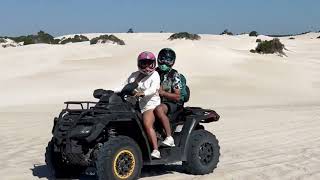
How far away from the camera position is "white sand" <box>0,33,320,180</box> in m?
8.59

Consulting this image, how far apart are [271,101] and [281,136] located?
29.4 ft

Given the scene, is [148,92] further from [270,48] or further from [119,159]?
[270,48]

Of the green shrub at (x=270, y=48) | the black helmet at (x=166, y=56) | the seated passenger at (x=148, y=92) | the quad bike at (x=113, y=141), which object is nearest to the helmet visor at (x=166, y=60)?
the black helmet at (x=166, y=56)

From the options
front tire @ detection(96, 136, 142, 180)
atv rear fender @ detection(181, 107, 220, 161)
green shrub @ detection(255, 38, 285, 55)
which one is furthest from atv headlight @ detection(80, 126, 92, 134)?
green shrub @ detection(255, 38, 285, 55)

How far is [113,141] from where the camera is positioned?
6766 millimetres

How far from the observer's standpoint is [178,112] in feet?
25.2

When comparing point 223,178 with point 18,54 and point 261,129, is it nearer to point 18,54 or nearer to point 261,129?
point 261,129

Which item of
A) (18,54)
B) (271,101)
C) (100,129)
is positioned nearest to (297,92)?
(271,101)

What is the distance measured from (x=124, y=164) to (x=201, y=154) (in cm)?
132

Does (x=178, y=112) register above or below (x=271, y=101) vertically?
above

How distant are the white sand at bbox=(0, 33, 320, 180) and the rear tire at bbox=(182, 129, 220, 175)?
142 mm

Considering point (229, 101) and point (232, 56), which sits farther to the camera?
point (232, 56)

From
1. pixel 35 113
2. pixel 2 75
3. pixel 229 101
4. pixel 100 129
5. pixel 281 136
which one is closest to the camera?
pixel 100 129

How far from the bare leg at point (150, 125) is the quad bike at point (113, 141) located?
0.19 feet
